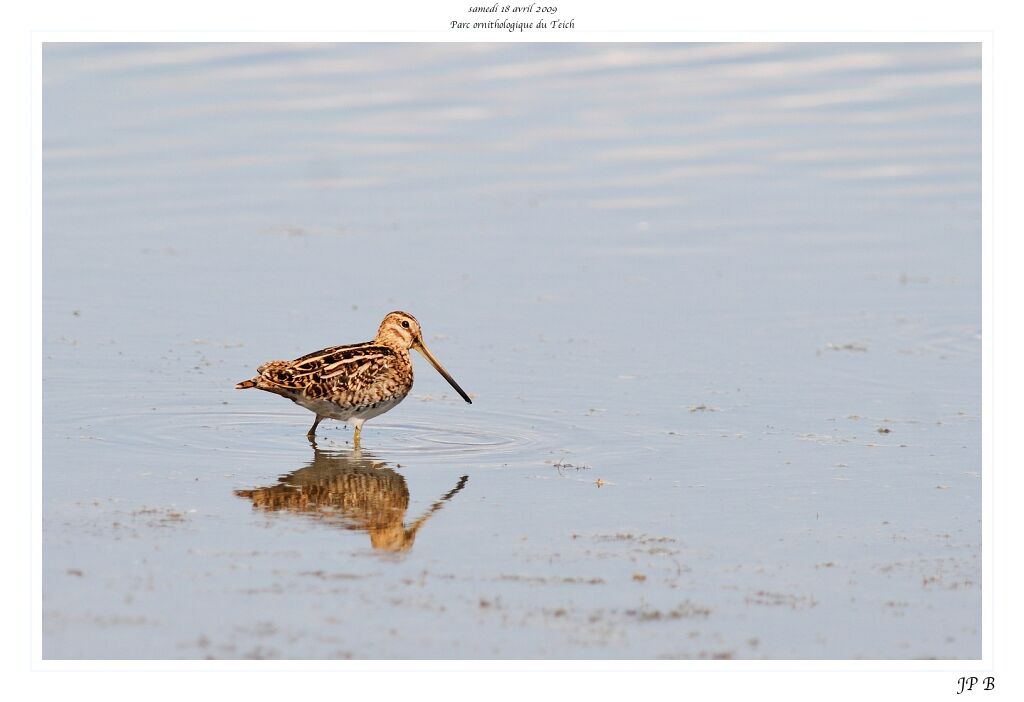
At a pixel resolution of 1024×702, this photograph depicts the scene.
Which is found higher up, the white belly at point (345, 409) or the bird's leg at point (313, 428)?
the white belly at point (345, 409)

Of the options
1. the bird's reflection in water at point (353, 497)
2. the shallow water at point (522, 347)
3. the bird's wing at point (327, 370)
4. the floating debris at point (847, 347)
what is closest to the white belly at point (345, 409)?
the bird's wing at point (327, 370)

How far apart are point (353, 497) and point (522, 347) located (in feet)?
14.9

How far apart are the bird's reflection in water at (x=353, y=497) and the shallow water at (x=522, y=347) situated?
4 centimetres

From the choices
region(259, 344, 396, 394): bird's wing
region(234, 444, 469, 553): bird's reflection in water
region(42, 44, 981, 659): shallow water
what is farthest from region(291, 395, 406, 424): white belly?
region(234, 444, 469, 553): bird's reflection in water

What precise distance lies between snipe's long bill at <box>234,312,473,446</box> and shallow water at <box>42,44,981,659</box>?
0.29m

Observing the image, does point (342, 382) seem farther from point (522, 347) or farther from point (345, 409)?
point (522, 347)

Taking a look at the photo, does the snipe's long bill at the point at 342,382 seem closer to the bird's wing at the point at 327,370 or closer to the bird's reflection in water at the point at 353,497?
the bird's wing at the point at 327,370

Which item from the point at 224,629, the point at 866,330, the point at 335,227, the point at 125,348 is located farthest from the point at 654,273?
the point at 224,629

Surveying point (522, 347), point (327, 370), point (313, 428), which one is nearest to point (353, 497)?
point (327, 370)

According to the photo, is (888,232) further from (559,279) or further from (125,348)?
(125,348)

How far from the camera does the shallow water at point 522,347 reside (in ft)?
26.0

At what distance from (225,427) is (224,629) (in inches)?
179

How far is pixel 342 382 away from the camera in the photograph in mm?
11516
